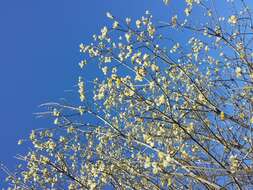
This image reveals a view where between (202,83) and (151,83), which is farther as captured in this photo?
(202,83)

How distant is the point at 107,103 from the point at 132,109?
0.64m

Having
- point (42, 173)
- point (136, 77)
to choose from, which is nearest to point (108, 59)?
point (136, 77)

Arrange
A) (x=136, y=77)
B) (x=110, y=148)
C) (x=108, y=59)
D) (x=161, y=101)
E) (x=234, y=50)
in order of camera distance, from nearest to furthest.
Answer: (x=161, y=101)
(x=136, y=77)
(x=234, y=50)
(x=108, y=59)
(x=110, y=148)

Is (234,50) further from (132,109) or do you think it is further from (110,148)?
(110,148)

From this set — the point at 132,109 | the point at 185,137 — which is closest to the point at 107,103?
the point at 132,109

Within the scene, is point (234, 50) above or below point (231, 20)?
below

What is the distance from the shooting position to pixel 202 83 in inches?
295

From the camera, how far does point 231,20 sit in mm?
7488

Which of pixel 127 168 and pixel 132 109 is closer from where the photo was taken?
pixel 127 168

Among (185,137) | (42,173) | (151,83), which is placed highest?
(42,173)

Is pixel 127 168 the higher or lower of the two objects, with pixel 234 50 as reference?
lower

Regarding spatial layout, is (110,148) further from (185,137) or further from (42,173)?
(185,137)

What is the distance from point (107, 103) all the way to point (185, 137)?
5.50 ft

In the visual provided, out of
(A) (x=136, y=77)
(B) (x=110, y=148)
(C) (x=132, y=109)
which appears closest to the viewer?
(A) (x=136, y=77)
